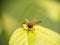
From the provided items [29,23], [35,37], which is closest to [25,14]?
[29,23]

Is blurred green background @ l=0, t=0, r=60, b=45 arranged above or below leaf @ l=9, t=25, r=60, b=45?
above

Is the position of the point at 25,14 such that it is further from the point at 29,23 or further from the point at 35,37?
the point at 35,37

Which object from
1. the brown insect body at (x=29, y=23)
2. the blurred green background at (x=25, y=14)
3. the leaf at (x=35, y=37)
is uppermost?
the blurred green background at (x=25, y=14)

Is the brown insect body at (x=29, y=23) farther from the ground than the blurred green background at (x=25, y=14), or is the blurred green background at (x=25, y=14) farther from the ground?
the blurred green background at (x=25, y=14)

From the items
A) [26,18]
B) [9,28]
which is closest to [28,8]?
[26,18]

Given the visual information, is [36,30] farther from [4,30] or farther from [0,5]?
[0,5]

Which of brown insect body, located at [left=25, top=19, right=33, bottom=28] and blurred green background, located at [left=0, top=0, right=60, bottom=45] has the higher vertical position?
blurred green background, located at [left=0, top=0, right=60, bottom=45]

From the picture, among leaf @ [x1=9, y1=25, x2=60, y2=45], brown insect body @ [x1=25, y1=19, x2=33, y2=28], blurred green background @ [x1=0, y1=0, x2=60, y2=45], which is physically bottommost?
leaf @ [x1=9, y1=25, x2=60, y2=45]

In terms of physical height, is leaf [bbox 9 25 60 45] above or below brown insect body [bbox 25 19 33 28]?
below
